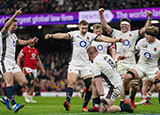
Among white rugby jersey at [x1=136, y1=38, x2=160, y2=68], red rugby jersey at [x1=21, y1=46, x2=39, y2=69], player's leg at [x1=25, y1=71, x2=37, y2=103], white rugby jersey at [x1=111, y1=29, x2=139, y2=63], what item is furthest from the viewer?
red rugby jersey at [x1=21, y1=46, x2=39, y2=69]

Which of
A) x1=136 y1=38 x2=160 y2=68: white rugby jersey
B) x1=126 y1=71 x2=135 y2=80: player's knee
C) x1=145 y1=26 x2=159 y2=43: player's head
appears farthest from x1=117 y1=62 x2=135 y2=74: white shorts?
x1=145 y1=26 x2=159 y2=43: player's head

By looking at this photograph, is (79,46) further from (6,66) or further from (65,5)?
Answer: (65,5)

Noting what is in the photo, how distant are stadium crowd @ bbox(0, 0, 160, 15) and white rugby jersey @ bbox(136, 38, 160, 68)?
1560 cm

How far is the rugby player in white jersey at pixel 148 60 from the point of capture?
348 inches

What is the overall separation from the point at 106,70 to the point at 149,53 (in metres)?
1.78

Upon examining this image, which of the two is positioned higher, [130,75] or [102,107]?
[130,75]

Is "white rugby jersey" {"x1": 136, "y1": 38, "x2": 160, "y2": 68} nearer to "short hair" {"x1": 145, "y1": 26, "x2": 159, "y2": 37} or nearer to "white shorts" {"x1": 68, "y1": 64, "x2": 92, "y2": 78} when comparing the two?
"short hair" {"x1": 145, "y1": 26, "x2": 159, "y2": 37}

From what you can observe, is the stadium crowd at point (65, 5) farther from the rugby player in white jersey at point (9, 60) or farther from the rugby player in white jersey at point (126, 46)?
the rugby player in white jersey at point (9, 60)

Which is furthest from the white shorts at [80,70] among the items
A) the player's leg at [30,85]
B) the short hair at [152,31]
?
the player's leg at [30,85]

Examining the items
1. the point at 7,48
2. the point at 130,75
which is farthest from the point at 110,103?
the point at 7,48

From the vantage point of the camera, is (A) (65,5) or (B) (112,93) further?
(A) (65,5)

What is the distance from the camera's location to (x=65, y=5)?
2748 centimetres

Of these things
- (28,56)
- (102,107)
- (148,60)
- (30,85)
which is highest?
(148,60)

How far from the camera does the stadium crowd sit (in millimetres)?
25109
